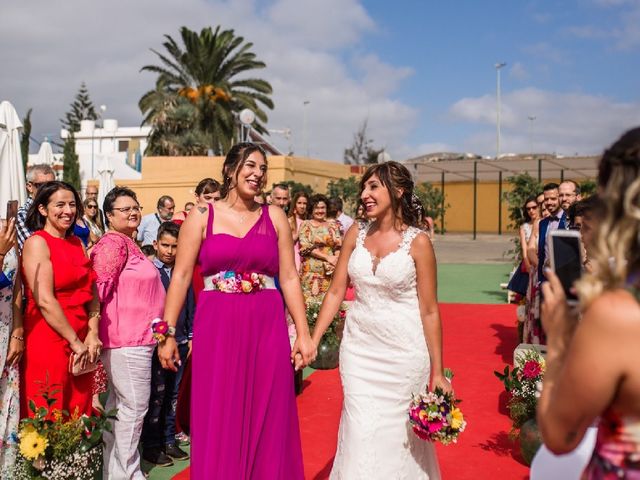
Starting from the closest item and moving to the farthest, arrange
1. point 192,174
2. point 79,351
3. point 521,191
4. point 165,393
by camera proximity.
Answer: point 79,351 → point 165,393 → point 521,191 → point 192,174

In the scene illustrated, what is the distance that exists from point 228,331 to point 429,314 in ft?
3.87

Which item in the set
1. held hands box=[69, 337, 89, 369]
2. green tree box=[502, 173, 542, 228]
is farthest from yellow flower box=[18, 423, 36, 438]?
green tree box=[502, 173, 542, 228]

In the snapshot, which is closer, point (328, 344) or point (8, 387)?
point (8, 387)

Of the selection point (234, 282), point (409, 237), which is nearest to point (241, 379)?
point (234, 282)

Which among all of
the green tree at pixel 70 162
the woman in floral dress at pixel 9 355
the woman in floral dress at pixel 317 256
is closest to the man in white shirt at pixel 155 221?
the woman in floral dress at pixel 317 256

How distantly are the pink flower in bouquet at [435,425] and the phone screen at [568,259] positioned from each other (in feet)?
6.33

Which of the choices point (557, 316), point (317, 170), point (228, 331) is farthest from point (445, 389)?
point (317, 170)

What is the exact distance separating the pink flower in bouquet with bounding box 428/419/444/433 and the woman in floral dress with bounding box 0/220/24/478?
254cm

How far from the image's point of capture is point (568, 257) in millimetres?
1808

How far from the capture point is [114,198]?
189 inches

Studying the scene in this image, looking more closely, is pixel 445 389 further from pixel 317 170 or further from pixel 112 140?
pixel 112 140

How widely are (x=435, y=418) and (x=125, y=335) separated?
220cm

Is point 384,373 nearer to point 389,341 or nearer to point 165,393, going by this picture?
point 389,341

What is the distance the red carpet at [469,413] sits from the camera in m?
4.99
